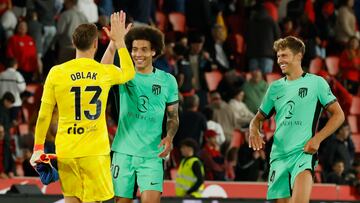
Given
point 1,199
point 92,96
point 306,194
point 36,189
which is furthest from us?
point 36,189

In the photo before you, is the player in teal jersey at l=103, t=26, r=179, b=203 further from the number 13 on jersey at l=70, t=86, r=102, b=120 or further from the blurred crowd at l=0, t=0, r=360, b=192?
the blurred crowd at l=0, t=0, r=360, b=192

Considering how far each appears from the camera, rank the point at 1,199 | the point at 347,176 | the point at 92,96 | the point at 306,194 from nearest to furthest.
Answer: the point at 92,96 → the point at 306,194 → the point at 1,199 → the point at 347,176

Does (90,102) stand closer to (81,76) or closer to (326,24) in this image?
(81,76)

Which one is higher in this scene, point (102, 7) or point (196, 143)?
point (102, 7)

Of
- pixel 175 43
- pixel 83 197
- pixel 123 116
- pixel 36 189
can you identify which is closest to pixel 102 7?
pixel 175 43

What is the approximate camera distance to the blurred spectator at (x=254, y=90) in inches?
840

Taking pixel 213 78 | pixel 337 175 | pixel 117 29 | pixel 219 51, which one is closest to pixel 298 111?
pixel 117 29

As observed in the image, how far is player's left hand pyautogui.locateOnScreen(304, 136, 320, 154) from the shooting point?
11.9 m

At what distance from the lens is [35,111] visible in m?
19.0

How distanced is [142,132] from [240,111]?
9.07 m

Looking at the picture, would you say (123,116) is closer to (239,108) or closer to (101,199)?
(101,199)

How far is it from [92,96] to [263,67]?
11.7 meters

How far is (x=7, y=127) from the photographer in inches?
722

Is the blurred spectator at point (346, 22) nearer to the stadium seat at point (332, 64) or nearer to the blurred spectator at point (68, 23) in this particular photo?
the stadium seat at point (332, 64)
